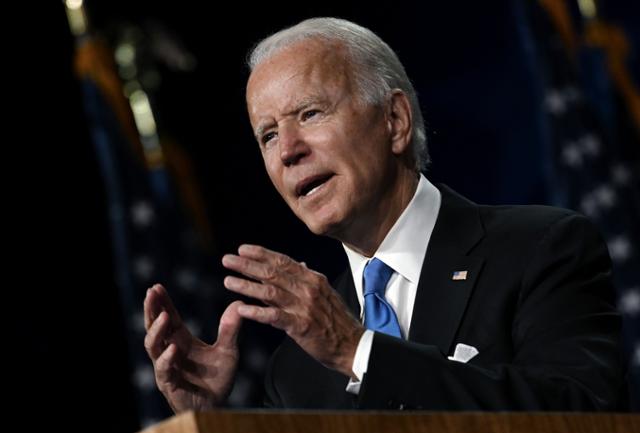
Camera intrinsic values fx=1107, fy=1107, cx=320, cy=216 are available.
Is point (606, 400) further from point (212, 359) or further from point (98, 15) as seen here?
point (98, 15)

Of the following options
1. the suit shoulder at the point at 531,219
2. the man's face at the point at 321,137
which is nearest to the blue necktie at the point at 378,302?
the man's face at the point at 321,137

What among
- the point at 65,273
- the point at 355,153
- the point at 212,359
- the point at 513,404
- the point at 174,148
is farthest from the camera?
the point at 174,148

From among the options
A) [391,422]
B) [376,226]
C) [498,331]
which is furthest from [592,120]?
[391,422]

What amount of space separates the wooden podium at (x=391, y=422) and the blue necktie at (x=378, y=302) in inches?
29.6

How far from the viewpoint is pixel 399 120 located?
2465 mm

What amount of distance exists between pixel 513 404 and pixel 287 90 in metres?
0.92

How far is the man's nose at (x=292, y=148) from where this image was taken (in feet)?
7.36

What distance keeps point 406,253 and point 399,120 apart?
37 cm

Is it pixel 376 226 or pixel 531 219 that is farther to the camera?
pixel 376 226

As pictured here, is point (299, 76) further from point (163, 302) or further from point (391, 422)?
point (391, 422)

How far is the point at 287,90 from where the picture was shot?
7.61ft

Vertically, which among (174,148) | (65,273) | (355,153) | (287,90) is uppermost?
(287,90)

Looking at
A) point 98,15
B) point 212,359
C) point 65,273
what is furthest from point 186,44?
point 212,359

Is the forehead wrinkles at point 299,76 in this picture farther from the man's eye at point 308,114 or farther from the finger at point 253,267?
the finger at point 253,267
